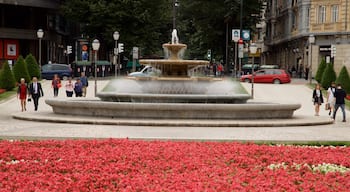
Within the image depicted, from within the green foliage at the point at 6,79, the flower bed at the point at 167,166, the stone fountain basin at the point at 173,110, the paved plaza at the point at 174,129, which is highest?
the green foliage at the point at 6,79

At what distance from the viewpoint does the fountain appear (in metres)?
19.3

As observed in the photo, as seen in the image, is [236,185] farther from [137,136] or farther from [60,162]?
[137,136]

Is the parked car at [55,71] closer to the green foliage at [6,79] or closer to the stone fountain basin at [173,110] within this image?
the green foliage at [6,79]

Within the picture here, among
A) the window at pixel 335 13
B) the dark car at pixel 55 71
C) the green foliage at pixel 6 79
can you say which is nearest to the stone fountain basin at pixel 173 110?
the green foliage at pixel 6 79

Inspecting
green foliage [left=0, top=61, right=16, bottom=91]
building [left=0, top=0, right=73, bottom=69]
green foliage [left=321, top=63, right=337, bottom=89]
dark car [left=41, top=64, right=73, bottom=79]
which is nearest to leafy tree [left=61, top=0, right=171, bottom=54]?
building [left=0, top=0, right=73, bottom=69]

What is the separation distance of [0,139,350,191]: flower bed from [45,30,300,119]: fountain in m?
6.42

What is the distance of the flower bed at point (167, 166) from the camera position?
8211mm

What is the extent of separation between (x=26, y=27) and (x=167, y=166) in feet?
184

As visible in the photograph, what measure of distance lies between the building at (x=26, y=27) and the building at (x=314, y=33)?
26.0 m

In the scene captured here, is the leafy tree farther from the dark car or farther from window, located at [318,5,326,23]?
window, located at [318,5,326,23]

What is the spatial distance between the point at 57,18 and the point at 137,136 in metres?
58.1

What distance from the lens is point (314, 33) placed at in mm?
57906

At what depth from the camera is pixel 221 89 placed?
2431 centimetres

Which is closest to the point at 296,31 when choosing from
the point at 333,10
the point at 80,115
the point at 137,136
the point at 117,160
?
the point at 333,10
